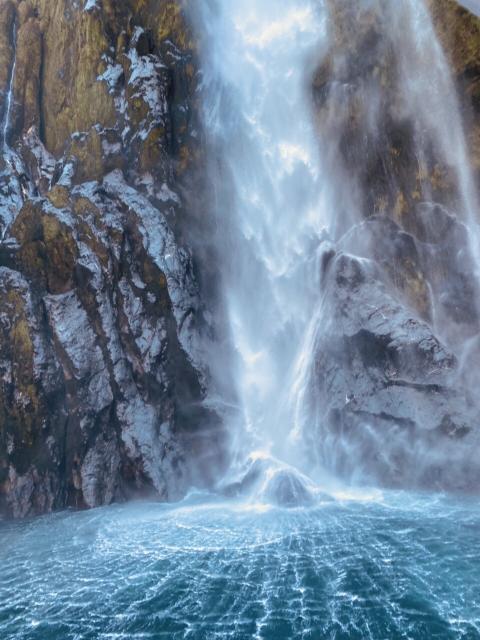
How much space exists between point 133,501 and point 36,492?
14.5ft

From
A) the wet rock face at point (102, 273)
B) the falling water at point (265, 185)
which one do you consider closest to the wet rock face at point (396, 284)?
the falling water at point (265, 185)

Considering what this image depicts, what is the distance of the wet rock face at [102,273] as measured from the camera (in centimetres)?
2459

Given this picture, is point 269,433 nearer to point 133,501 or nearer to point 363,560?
point 133,501

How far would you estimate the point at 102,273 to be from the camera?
87.5 feet

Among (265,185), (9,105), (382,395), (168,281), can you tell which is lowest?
(382,395)

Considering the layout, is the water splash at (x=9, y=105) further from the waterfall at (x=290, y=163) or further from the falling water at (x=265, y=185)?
the falling water at (x=265, y=185)

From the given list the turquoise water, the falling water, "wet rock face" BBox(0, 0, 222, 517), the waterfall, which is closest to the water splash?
"wet rock face" BBox(0, 0, 222, 517)

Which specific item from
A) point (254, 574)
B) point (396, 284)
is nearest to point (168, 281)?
point (396, 284)

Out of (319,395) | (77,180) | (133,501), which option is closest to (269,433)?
(319,395)

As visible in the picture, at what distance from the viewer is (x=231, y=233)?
30641 mm

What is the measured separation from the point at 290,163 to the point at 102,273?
13035 millimetres

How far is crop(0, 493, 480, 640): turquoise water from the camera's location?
12062 millimetres

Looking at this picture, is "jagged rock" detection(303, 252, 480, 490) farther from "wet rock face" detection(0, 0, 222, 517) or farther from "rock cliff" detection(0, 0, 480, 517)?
"wet rock face" detection(0, 0, 222, 517)

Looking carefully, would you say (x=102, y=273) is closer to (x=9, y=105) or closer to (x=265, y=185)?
(x=265, y=185)
